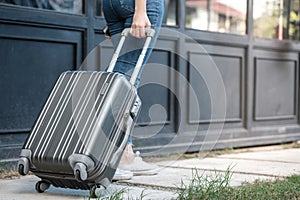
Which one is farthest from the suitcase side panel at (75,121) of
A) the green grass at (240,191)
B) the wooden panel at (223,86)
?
the wooden panel at (223,86)

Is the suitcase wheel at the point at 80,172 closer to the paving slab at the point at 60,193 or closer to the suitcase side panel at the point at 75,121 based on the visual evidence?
the suitcase side panel at the point at 75,121

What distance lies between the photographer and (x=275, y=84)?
5.85 metres

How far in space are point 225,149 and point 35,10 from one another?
6.81 ft

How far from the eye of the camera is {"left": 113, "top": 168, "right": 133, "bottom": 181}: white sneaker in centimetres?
325

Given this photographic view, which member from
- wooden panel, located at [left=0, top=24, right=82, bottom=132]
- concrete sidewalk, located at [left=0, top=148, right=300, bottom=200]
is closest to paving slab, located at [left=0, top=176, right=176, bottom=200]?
concrete sidewalk, located at [left=0, top=148, right=300, bottom=200]

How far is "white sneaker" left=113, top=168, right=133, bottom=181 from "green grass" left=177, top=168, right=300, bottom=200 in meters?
0.41

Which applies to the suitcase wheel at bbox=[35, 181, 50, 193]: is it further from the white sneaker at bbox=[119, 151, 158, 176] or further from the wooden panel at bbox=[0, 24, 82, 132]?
the wooden panel at bbox=[0, 24, 82, 132]

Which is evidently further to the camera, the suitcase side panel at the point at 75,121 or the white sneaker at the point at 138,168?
the white sneaker at the point at 138,168

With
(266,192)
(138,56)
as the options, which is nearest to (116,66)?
(138,56)

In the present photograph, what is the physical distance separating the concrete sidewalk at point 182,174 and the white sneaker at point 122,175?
0.08 ft

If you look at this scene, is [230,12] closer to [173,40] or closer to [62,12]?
[173,40]

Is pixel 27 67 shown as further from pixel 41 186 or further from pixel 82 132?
pixel 82 132

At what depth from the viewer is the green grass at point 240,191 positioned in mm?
2701

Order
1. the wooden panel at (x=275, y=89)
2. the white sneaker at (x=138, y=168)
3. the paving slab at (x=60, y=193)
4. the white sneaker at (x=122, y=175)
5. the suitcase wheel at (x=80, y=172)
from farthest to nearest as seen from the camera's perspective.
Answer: the wooden panel at (x=275, y=89) → the white sneaker at (x=138, y=168) → the white sneaker at (x=122, y=175) → the paving slab at (x=60, y=193) → the suitcase wheel at (x=80, y=172)
